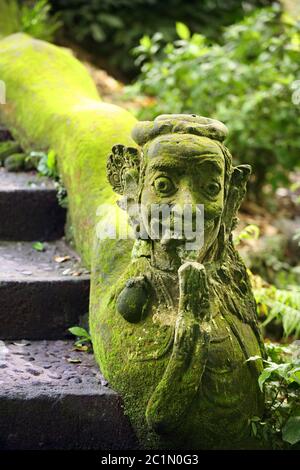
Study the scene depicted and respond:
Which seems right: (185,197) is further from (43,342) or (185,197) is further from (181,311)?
(43,342)

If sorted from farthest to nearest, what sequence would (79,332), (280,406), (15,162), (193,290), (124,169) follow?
(15,162)
(79,332)
(124,169)
(280,406)
(193,290)

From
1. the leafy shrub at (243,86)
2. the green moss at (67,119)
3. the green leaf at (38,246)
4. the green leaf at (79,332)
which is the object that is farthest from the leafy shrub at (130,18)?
the green leaf at (79,332)

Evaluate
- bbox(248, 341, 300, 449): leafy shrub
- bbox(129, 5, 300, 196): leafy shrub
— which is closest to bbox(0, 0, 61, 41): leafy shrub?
bbox(129, 5, 300, 196): leafy shrub

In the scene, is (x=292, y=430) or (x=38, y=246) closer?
(x=292, y=430)

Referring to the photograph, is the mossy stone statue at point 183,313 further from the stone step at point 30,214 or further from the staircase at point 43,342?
the stone step at point 30,214

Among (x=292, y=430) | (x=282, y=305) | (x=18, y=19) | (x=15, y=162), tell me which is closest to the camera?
(x=292, y=430)

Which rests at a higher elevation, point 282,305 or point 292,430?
point 282,305


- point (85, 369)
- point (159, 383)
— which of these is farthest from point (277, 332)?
point (159, 383)

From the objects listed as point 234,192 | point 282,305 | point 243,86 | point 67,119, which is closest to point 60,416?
point 234,192

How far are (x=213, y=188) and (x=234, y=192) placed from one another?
0.97 feet

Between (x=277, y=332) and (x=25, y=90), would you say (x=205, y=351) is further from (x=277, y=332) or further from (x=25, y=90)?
(x=25, y=90)

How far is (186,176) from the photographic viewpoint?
3178 millimetres

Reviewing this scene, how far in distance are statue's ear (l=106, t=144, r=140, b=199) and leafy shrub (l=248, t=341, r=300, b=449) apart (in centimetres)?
94

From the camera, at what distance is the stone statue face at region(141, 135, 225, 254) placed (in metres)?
3.16
